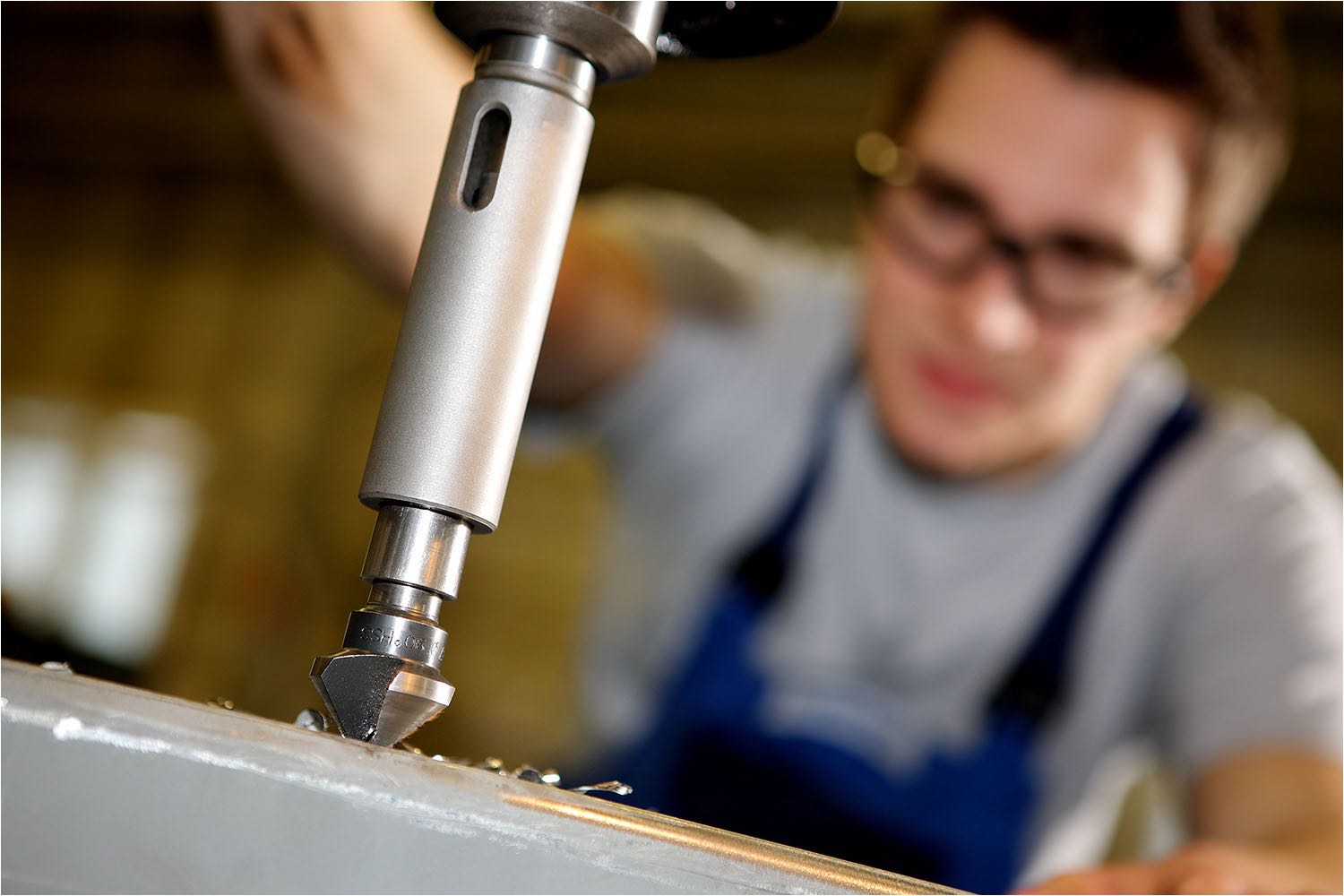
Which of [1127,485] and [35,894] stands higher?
[1127,485]

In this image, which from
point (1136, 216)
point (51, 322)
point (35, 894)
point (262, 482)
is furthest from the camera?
point (51, 322)

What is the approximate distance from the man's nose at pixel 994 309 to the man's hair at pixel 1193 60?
18 cm

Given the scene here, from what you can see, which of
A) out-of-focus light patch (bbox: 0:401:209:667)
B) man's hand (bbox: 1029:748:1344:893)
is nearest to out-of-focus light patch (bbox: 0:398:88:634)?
out-of-focus light patch (bbox: 0:401:209:667)

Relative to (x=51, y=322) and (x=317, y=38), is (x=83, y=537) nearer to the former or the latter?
(x=51, y=322)

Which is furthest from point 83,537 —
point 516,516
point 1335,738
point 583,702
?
point 1335,738

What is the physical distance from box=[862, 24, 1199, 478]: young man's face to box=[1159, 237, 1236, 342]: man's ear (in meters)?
0.01

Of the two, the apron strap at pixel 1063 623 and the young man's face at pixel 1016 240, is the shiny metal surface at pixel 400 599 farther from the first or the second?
the apron strap at pixel 1063 623

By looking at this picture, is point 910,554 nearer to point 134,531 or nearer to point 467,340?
point 467,340

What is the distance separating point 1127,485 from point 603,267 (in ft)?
1.76

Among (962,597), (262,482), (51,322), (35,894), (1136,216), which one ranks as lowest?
(35,894)

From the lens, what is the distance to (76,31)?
14.5 feet

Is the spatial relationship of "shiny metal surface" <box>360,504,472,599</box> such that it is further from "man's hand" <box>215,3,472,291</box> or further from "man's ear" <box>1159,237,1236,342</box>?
"man's ear" <box>1159,237,1236,342</box>

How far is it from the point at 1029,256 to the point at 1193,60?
0.20 m

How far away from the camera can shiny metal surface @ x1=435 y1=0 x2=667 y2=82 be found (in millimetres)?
355
